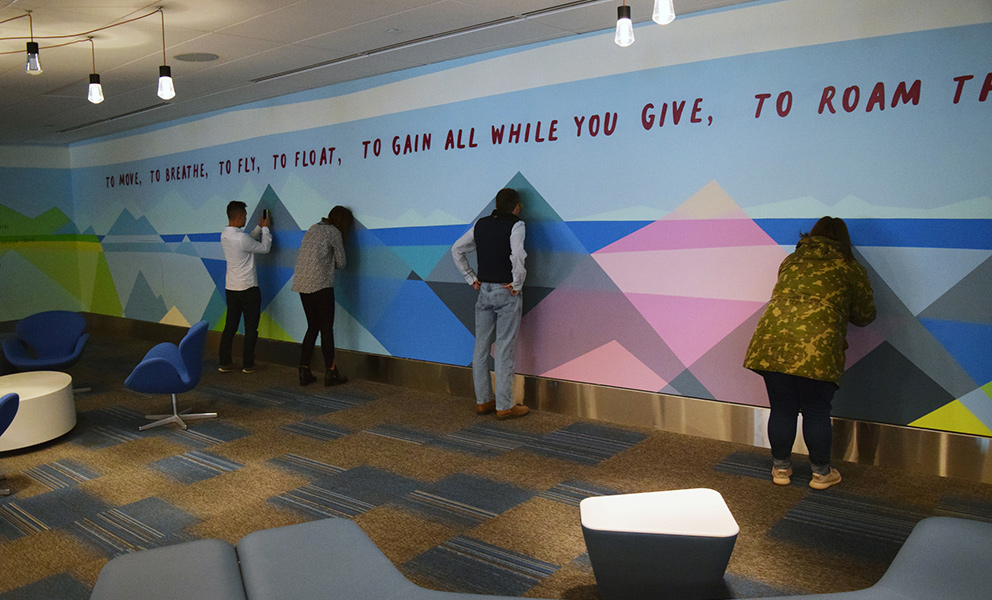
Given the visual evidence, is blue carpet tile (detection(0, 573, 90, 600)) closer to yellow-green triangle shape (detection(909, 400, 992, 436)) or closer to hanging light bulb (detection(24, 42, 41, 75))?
hanging light bulb (detection(24, 42, 41, 75))

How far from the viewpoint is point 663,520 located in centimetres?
261

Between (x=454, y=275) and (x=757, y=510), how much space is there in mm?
3172

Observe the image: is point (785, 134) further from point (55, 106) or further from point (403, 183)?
point (55, 106)

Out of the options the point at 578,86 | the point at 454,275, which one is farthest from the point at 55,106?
the point at 578,86

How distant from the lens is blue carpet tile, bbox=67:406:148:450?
16.4 ft

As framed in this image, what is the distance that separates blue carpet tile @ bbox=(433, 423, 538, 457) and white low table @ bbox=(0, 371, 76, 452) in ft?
8.48

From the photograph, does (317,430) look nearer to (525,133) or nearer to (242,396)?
(242,396)

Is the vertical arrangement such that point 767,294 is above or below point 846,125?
below

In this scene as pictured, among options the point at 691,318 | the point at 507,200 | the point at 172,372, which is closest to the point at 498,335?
the point at 507,200

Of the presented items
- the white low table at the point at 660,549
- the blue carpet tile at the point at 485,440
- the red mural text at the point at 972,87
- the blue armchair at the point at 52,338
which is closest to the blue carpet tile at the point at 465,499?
the blue carpet tile at the point at 485,440

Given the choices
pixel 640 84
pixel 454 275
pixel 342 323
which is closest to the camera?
pixel 640 84

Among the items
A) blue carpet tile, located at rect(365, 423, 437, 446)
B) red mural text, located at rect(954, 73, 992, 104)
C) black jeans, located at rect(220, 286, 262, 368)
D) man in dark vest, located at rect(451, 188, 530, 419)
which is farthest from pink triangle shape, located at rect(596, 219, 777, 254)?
black jeans, located at rect(220, 286, 262, 368)

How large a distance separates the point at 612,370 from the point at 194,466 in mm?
2802

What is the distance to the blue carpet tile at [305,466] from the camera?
13.9ft
